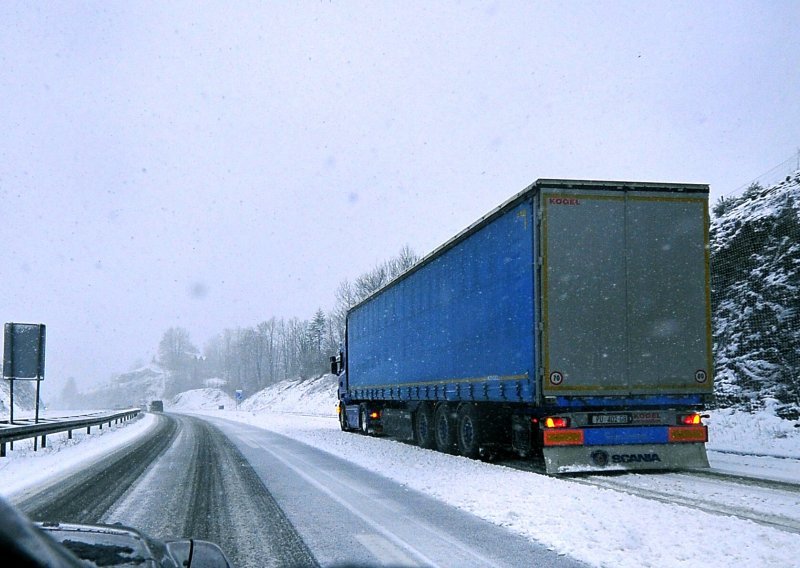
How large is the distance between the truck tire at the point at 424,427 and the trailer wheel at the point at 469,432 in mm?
2283

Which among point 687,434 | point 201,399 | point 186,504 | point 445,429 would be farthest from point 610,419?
point 201,399

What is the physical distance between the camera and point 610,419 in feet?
38.7

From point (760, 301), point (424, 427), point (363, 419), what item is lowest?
point (363, 419)

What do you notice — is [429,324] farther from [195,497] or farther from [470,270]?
[195,497]

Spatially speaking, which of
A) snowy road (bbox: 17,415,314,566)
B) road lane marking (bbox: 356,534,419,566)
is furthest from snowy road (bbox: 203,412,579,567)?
snowy road (bbox: 17,415,314,566)

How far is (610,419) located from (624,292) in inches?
79.6

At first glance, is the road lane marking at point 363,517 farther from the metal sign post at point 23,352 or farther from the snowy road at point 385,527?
the metal sign post at point 23,352

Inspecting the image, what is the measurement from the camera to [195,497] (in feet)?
33.1

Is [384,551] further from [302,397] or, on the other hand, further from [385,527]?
[302,397]

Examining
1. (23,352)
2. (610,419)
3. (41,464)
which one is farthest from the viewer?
(23,352)

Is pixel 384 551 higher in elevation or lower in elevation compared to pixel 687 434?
lower

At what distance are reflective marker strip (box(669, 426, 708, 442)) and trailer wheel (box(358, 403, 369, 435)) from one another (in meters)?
13.9

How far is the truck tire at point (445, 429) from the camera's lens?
15.9 metres

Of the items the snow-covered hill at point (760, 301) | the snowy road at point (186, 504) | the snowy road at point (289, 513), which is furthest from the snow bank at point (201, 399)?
the snowy road at point (289, 513)
